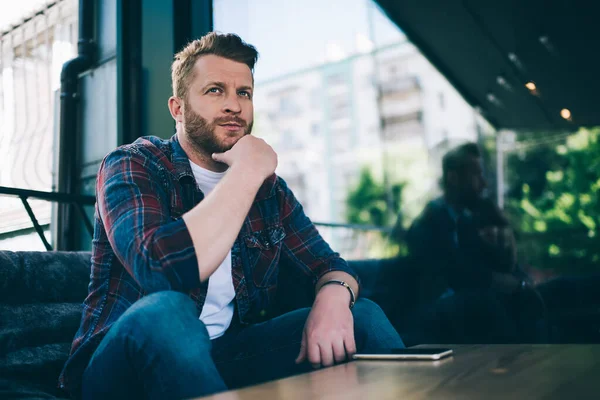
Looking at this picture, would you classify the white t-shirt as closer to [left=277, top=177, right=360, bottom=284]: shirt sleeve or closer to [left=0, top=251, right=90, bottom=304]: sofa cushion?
[left=277, top=177, right=360, bottom=284]: shirt sleeve

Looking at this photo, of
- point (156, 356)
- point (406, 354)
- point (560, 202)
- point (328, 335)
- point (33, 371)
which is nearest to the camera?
point (156, 356)

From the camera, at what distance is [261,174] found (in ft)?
4.17

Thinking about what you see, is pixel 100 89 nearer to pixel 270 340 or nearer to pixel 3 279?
pixel 3 279

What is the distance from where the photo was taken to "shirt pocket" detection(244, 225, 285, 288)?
151 cm

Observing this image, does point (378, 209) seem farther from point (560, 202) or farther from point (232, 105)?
point (232, 105)

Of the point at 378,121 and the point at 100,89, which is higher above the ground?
the point at 100,89

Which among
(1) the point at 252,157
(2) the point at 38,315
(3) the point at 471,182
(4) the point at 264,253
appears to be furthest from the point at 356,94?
(2) the point at 38,315

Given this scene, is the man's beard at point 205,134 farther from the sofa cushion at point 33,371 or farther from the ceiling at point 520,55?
the ceiling at point 520,55

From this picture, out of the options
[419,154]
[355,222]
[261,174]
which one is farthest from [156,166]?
[355,222]

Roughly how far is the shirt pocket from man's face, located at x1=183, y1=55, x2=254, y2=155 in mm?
255

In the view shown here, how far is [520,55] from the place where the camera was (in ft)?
7.68

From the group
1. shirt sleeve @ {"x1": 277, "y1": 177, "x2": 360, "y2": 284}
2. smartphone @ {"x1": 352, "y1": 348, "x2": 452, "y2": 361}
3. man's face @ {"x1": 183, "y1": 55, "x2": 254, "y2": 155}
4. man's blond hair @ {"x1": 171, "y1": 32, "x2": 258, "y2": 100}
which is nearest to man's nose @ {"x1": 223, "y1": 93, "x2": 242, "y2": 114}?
man's face @ {"x1": 183, "y1": 55, "x2": 254, "y2": 155}

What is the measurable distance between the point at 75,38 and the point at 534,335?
2655 mm

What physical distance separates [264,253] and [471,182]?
1.26 metres
